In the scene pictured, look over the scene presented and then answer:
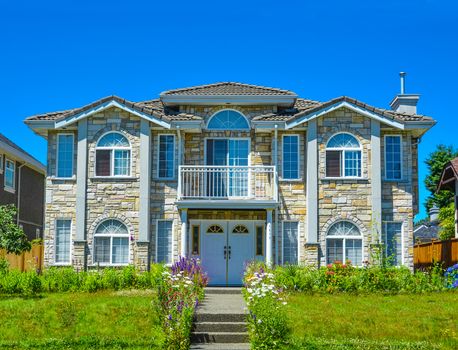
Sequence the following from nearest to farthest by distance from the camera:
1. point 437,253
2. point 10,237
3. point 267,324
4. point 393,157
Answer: point 267,324
point 10,237
point 393,157
point 437,253

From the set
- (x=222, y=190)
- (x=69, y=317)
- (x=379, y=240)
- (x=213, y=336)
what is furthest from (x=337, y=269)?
(x=69, y=317)

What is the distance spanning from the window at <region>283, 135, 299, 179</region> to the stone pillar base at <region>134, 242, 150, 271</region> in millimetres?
5072

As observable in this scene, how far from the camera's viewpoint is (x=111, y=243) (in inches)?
858

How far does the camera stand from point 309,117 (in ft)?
71.0

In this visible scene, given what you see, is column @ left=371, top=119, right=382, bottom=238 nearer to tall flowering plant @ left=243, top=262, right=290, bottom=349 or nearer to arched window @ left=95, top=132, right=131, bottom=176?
arched window @ left=95, top=132, right=131, bottom=176

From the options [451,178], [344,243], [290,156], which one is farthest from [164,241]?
[451,178]

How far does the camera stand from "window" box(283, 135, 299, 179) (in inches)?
873

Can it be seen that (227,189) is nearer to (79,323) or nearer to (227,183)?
(227,183)

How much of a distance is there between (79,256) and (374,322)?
10678mm

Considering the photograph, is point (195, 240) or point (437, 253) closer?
point (195, 240)

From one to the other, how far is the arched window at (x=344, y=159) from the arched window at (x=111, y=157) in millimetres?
6531

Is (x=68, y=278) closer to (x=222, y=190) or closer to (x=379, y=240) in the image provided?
(x=222, y=190)

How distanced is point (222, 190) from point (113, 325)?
28.6ft

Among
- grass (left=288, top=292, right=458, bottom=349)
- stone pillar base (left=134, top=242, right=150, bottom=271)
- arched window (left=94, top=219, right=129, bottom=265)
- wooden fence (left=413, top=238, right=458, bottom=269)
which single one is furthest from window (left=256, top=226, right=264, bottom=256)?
wooden fence (left=413, top=238, right=458, bottom=269)
